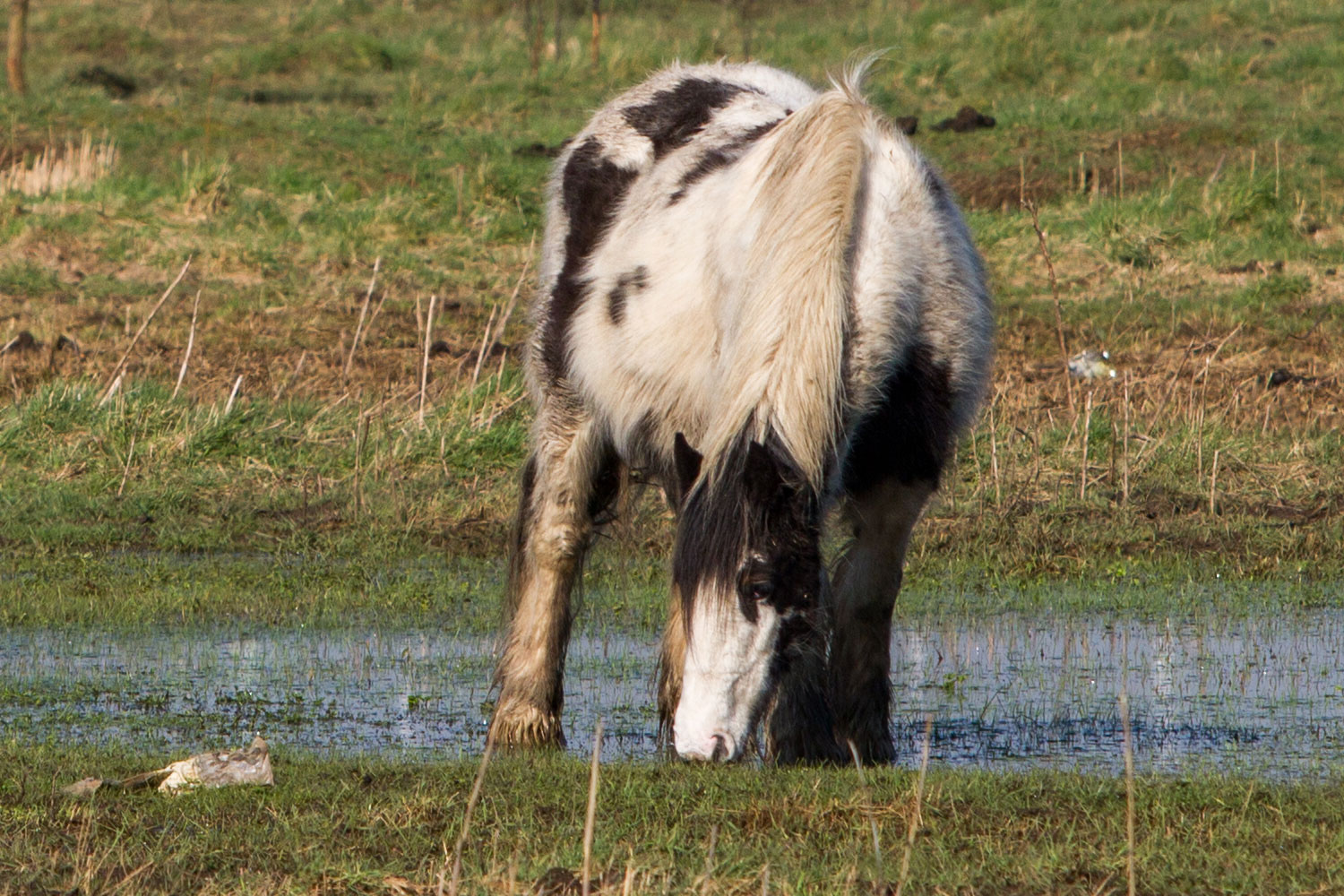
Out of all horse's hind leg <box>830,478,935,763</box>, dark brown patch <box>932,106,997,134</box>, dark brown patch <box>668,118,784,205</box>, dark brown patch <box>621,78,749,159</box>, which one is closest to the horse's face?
horse's hind leg <box>830,478,935,763</box>

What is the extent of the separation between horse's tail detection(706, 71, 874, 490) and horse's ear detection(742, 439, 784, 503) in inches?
3.2

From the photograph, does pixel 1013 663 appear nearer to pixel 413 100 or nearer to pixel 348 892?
pixel 348 892

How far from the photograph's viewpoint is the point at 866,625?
16.4 ft

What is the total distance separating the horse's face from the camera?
13.3ft

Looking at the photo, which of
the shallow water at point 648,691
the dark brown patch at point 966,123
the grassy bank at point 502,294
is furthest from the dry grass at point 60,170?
the shallow water at point 648,691

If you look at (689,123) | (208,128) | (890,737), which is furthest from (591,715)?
(208,128)

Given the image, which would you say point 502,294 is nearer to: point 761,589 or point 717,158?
point 717,158

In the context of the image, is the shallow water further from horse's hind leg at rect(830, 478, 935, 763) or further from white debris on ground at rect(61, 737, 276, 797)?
white debris on ground at rect(61, 737, 276, 797)

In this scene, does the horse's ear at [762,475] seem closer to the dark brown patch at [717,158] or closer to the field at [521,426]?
the field at [521,426]

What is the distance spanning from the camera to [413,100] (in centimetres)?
2055

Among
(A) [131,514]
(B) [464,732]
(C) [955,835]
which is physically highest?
(C) [955,835]

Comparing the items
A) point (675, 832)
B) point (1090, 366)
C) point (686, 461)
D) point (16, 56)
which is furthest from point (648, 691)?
point (16, 56)

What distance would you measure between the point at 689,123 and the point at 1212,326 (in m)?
6.99

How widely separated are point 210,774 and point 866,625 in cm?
184
